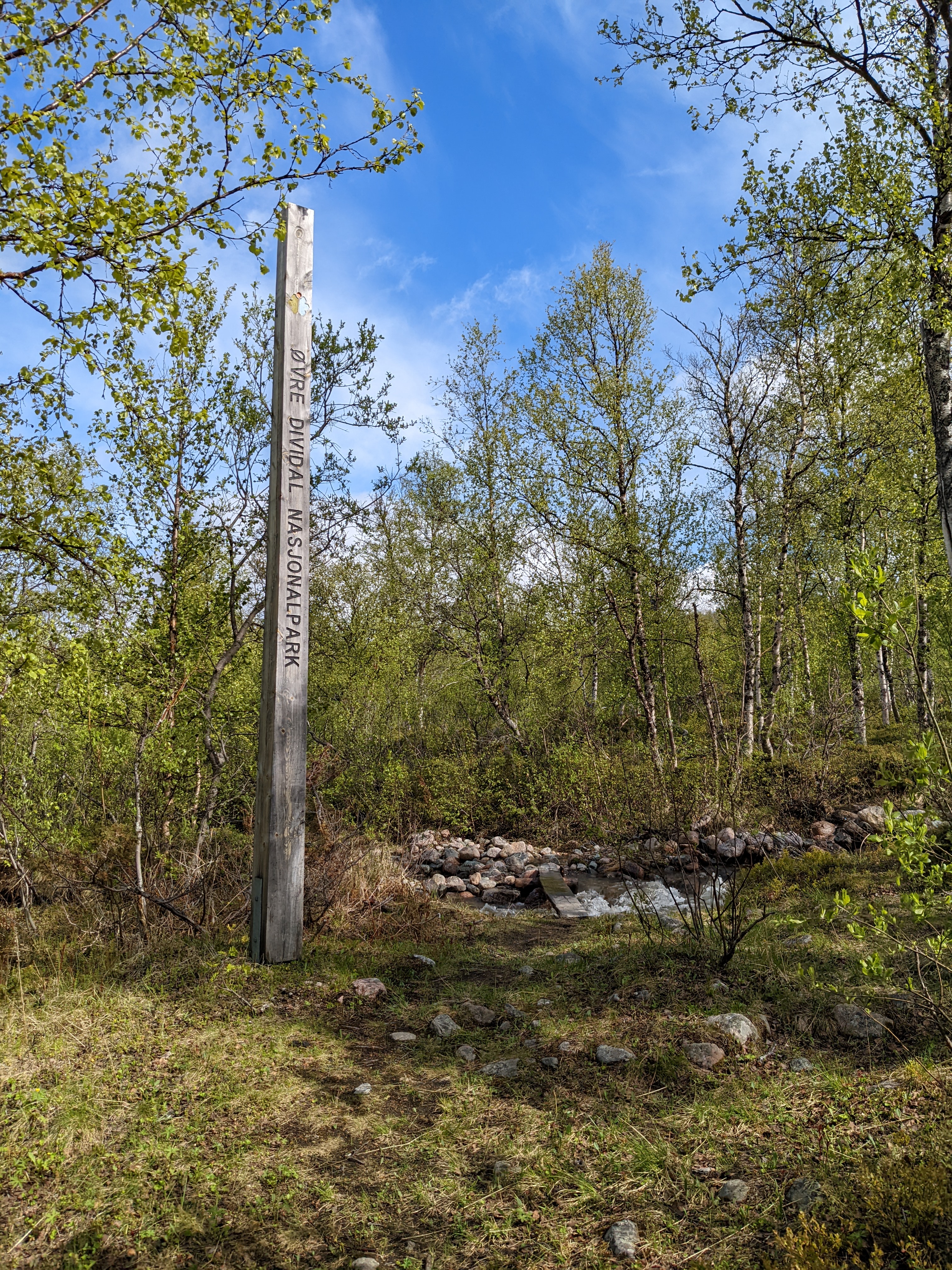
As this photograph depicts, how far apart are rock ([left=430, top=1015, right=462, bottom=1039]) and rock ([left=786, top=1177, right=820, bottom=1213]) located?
7.13ft

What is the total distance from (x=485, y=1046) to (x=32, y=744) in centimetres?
491

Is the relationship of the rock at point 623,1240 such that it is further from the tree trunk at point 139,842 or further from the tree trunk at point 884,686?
the tree trunk at point 884,686

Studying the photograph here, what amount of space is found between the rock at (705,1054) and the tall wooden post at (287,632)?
2.74 m

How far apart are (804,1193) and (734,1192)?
25 cm

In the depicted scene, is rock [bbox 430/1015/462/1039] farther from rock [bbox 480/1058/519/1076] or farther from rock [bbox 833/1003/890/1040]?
rock [bbox 833/1003/890/1040]

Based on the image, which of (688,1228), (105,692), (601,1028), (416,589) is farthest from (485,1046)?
Result: (416,589)

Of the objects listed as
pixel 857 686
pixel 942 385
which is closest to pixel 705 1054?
pixel 942 385

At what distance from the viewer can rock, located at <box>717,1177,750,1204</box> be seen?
2633 millimetres

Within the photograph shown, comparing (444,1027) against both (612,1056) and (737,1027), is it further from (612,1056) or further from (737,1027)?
(737,1027)

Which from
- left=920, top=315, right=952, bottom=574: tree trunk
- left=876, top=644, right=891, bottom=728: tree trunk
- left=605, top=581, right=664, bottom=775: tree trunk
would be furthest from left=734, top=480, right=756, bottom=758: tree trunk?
left=920, top=315, right=952, bottom=574: tree trunk

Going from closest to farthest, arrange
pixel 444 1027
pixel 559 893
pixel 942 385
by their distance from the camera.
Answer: pixel 444 1027
pixel 942 385
pixel 559 893

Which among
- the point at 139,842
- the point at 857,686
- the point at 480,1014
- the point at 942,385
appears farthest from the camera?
the point at 857,686

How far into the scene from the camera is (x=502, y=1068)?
3799mm

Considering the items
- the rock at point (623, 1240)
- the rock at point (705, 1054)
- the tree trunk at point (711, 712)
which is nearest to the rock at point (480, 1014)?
the rock at point (705, 1054)
